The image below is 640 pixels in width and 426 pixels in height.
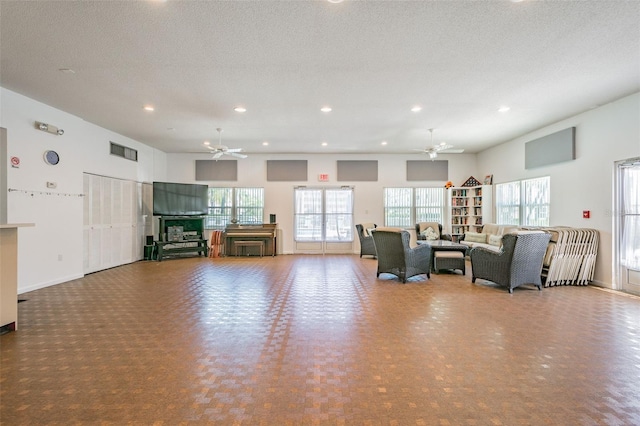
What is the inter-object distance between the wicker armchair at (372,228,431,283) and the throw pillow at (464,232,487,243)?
2735mm

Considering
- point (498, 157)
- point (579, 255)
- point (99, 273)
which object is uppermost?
point (498, 157)

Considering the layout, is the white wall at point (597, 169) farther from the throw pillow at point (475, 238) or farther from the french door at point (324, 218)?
the french door at point (324, 218)

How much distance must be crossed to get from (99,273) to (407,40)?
7088 millimetres

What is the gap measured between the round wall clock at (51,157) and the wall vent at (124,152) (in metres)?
1.64

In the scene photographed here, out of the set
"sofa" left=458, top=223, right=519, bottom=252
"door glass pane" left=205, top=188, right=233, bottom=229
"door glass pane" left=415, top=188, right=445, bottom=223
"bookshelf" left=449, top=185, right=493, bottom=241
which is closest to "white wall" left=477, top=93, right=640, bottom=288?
"sofa" left=458, top=223, right=519, bottom=252

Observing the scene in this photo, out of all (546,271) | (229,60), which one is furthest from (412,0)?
(546,271)

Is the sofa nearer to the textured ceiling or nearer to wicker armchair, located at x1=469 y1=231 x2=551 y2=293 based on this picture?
wicker armchair, located at x1=469 y1=231 x2=551 y2=293

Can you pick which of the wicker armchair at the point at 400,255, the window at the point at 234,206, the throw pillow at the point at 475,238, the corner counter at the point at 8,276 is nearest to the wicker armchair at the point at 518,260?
the wicker armchair at the point at 400,255

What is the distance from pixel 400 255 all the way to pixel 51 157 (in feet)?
20.7

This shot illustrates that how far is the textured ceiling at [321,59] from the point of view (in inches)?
112

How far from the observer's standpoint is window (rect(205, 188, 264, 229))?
977 cm

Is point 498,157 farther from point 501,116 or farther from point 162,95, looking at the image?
point 162,95

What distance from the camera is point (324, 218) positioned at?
983 cm

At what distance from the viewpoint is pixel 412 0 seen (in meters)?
2.66
